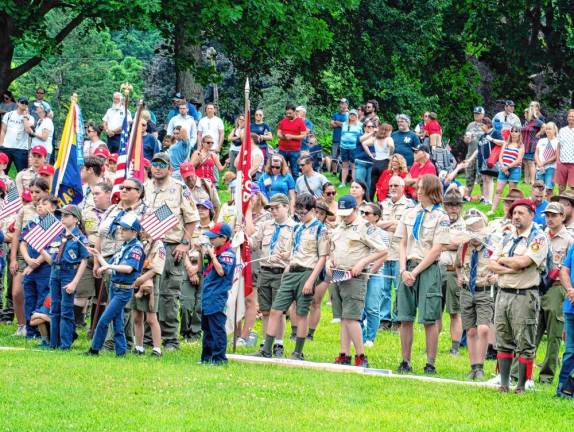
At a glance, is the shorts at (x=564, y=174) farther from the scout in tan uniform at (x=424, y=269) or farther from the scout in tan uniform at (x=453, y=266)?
the scout in tan uniform at (x=424, y=269)

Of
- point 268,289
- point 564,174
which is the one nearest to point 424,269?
point 268,289

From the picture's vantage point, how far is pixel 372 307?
60.0 feet

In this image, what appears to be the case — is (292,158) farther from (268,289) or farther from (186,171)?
(268,289)

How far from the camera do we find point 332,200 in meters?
19.3

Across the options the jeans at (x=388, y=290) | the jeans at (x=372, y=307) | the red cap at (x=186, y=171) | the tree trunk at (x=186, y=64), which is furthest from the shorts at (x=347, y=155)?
the jeans at (x=372, y=307)

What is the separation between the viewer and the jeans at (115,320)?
15719 millimetres

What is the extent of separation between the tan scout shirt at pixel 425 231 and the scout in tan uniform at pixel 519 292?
1.45 metres

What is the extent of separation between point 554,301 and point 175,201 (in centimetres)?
489

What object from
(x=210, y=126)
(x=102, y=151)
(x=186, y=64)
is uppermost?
(x=186, y=64)

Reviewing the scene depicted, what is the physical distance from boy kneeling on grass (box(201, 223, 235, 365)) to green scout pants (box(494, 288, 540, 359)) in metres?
3.17

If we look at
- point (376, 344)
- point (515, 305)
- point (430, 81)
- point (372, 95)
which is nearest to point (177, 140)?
point (376, 344)

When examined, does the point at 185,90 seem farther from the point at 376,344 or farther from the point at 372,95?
the point at 376,344

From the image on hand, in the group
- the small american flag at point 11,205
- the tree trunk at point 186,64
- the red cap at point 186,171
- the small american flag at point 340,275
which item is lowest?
the small american flag at point 340,275

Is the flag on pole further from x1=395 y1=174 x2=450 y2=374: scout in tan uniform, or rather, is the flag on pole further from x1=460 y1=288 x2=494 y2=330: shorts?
x1=460 y1=288 x2=494 y2=330: shorts
